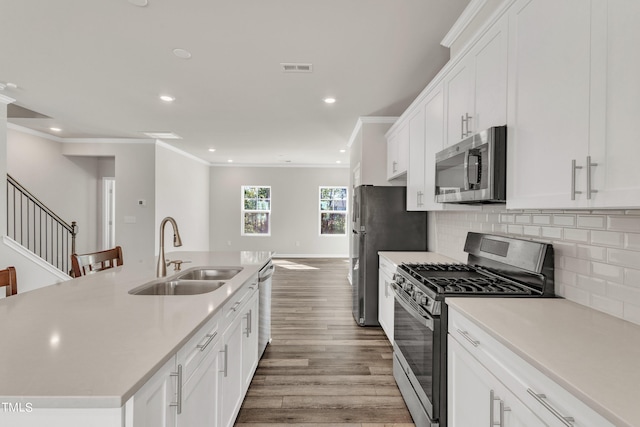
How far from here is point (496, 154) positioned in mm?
1606

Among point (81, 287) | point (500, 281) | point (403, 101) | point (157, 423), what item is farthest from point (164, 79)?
point (500, 281)

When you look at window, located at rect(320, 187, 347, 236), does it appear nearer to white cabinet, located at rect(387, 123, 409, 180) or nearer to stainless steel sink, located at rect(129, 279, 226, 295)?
white cabinet, located at rect(387, 123, 409, 180)

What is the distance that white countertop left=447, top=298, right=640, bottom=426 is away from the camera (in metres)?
0.79

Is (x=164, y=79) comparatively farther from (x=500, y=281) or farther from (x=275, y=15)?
(x=500, y=281)

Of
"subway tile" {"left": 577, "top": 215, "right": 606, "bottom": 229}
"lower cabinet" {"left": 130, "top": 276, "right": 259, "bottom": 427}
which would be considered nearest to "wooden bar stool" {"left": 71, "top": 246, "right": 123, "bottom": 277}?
"lower cabinet" {"left": 130, "top": 276, "right": 259, "bottom": 427}

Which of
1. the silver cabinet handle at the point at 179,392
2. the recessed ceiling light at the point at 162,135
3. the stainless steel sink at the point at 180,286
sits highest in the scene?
the recessed ceiling light at the point at 162,135

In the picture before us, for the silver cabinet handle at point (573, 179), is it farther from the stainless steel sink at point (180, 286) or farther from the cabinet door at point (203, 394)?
the stainless steel sink at point (180, 286)

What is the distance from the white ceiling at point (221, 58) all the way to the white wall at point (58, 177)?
95cm

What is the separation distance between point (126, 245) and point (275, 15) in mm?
5756

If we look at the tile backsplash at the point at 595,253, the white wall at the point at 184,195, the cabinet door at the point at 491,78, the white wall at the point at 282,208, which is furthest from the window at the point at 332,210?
the cabinet door at the point at 491,78

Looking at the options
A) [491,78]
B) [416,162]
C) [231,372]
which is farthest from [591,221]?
[231,372]

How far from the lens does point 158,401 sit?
0.98 m

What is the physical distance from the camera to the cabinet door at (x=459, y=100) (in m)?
1.97

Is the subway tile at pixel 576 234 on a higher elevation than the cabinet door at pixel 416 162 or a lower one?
lower
